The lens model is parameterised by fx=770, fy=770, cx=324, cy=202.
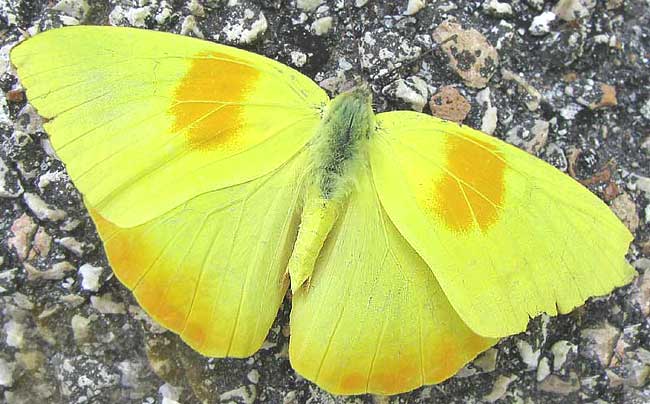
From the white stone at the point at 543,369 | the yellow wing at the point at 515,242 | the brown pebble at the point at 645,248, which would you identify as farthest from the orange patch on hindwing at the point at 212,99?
the brown pebble at the point at 645,248

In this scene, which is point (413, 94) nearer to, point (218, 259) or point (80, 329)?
point (218, 259)

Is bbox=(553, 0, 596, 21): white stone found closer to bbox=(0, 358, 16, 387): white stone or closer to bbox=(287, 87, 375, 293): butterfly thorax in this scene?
bbox=(287, 87, 375, 293): butterfly thorax

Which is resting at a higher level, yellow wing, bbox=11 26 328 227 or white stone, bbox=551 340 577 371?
yellow wing, bbox=11 26 328 227

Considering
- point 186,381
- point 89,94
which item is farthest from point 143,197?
point 186,381

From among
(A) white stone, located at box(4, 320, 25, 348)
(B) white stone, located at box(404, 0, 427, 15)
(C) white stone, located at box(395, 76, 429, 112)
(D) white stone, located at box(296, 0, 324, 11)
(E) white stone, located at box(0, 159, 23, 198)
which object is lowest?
(A) white stone, located at box(4, 320, 25, 348)

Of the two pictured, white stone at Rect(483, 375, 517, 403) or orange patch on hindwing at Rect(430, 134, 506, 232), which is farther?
white stone at Rect(483, 375, 517, 403)

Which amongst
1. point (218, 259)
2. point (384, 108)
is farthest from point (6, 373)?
point (384, 108)

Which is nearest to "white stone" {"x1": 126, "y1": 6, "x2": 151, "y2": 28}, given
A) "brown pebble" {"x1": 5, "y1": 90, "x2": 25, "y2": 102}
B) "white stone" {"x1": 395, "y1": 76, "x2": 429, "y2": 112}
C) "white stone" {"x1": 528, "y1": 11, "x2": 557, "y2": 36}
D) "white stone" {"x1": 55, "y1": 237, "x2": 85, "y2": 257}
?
"brown pebble" {"x1": 5, "y1": 90, "x2": 25, "y2": 102}
